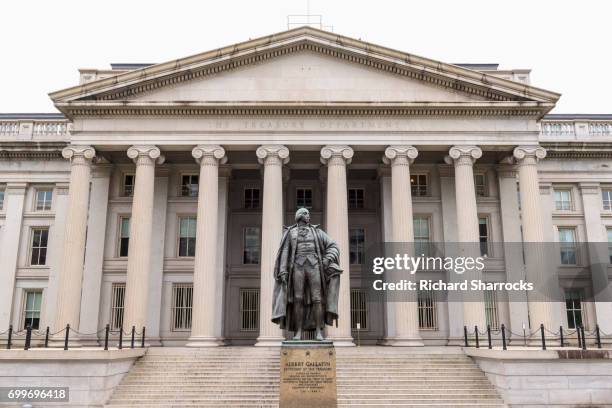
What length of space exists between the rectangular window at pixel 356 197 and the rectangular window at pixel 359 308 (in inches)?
212

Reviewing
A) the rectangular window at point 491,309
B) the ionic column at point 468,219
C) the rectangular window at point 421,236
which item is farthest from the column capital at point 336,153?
the rectangular window at point 491,309

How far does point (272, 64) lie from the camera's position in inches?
1148

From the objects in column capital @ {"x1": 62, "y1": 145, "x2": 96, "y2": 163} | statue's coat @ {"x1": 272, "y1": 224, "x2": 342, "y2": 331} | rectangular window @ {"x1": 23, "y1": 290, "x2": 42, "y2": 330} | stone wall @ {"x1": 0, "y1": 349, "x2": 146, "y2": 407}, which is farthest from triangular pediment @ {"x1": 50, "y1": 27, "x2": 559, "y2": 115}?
statue's coat @ {"x1": 272, "y1": 224, "x2": 342, "y2": 331}

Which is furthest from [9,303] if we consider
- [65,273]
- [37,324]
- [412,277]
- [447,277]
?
[447,277]

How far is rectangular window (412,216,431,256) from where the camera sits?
31.6 metres

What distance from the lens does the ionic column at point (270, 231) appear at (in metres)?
25.5

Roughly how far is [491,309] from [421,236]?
5.51 metres

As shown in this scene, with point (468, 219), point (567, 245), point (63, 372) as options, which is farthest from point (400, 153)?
point (63, 372)

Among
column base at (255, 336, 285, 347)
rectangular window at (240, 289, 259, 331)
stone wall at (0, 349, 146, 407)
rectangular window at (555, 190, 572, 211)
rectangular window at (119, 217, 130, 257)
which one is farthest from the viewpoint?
rectangular window at (555, 190, 572, 211)

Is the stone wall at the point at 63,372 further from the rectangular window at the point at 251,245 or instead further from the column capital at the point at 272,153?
the rectangular window at the point at 251,245

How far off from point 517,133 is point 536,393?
554 inches

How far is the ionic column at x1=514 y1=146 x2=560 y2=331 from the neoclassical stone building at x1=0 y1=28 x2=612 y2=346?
113 mm

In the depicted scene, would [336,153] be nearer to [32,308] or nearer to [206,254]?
[206,254]

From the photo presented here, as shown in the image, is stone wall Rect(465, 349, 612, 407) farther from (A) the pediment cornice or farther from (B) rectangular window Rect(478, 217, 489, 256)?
(A) the pediment cornice
